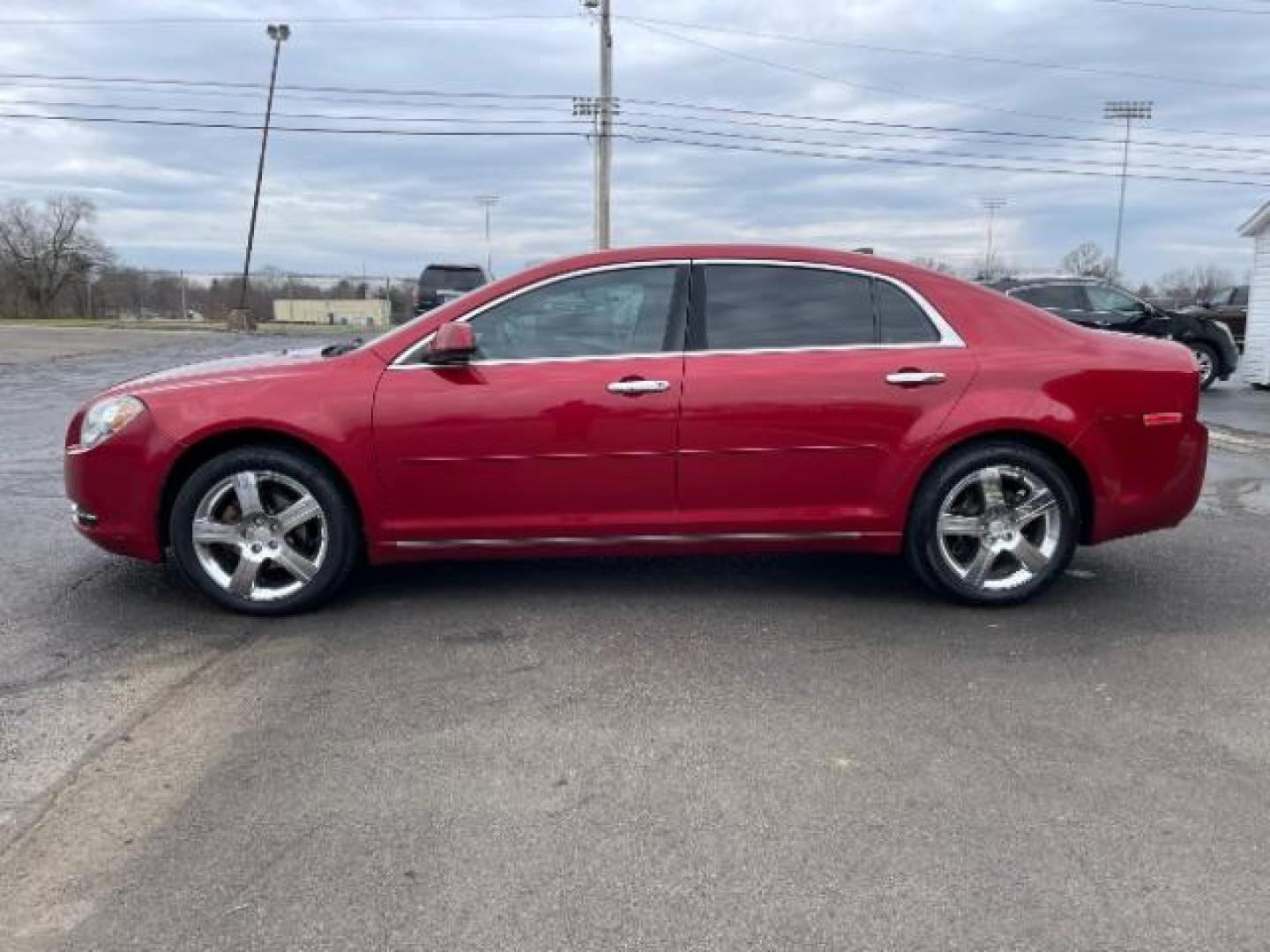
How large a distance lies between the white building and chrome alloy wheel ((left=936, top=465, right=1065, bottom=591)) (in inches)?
622

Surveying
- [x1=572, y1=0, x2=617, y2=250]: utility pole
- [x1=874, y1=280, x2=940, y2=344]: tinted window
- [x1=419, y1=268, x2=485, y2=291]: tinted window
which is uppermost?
[x1=572, y1=0, x2=617, y2=250]: utility pole

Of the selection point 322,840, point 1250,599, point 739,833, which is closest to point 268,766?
point 322,840

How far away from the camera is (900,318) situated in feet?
15.9

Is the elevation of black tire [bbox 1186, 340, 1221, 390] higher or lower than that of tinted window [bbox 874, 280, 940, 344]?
lower

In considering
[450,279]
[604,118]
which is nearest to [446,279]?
[450,279]

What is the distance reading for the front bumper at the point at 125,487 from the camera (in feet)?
15.1

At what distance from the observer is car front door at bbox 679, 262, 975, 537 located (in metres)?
4.66

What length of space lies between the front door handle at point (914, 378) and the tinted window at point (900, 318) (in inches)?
6.6

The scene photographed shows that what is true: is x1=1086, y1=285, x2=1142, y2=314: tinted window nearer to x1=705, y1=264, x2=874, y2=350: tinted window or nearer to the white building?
the white building

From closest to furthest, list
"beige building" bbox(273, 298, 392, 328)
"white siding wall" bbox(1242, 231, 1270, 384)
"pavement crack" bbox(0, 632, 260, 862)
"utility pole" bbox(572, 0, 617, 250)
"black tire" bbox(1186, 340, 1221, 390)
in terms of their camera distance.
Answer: "pavement crack" bbox(0, 632, 260, 862) < "black tire" bbox(1186, 340, 1221, 390) < "white siding wall" bbox(1242, 231, 1270, 384) < "utility pole" bbox(572, 0, 617, 250) < "beige building" bbox(273, 298, 392, 328)

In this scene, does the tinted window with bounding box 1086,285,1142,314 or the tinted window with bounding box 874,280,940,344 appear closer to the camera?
the tinted window with bounding box 874,280,940,344

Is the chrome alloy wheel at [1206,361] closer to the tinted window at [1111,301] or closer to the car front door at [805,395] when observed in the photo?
the tinted window at [1111,301]

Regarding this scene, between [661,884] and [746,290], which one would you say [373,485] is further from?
[661,884]

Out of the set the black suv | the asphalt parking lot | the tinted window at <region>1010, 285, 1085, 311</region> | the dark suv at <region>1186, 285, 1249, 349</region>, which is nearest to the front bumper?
the asphalt parking lot
